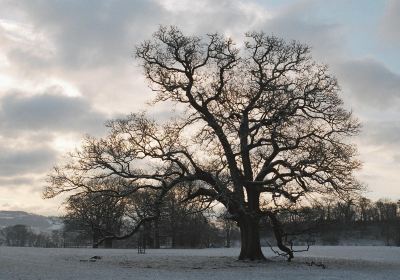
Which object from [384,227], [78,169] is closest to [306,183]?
[78,169]

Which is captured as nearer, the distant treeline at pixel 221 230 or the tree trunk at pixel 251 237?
the tree trunk at pixel 251 237

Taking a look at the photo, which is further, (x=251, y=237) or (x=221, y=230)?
(x=221, y=230)

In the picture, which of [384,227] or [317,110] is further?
[384,227]

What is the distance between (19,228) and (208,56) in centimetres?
16109

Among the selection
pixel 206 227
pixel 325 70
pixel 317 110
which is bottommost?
pixel 206 227

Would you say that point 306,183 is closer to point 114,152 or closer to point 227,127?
point 227,127

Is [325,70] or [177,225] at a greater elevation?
[325,70]

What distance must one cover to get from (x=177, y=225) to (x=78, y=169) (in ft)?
186

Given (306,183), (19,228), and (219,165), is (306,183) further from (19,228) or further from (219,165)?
(19,228)

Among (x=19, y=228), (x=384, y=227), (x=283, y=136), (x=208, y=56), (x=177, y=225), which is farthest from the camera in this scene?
(x=19, y=228)

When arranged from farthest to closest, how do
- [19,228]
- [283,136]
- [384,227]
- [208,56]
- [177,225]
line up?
[19,228] → [384,227] → [177,225] → [208,56] → [283,136]

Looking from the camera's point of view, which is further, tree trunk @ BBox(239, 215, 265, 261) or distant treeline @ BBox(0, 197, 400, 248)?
distant treeline @ BBox(0, 197, 400, 248)

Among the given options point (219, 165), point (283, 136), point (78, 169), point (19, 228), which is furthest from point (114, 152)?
point (19, 228)

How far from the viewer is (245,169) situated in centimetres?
3388
